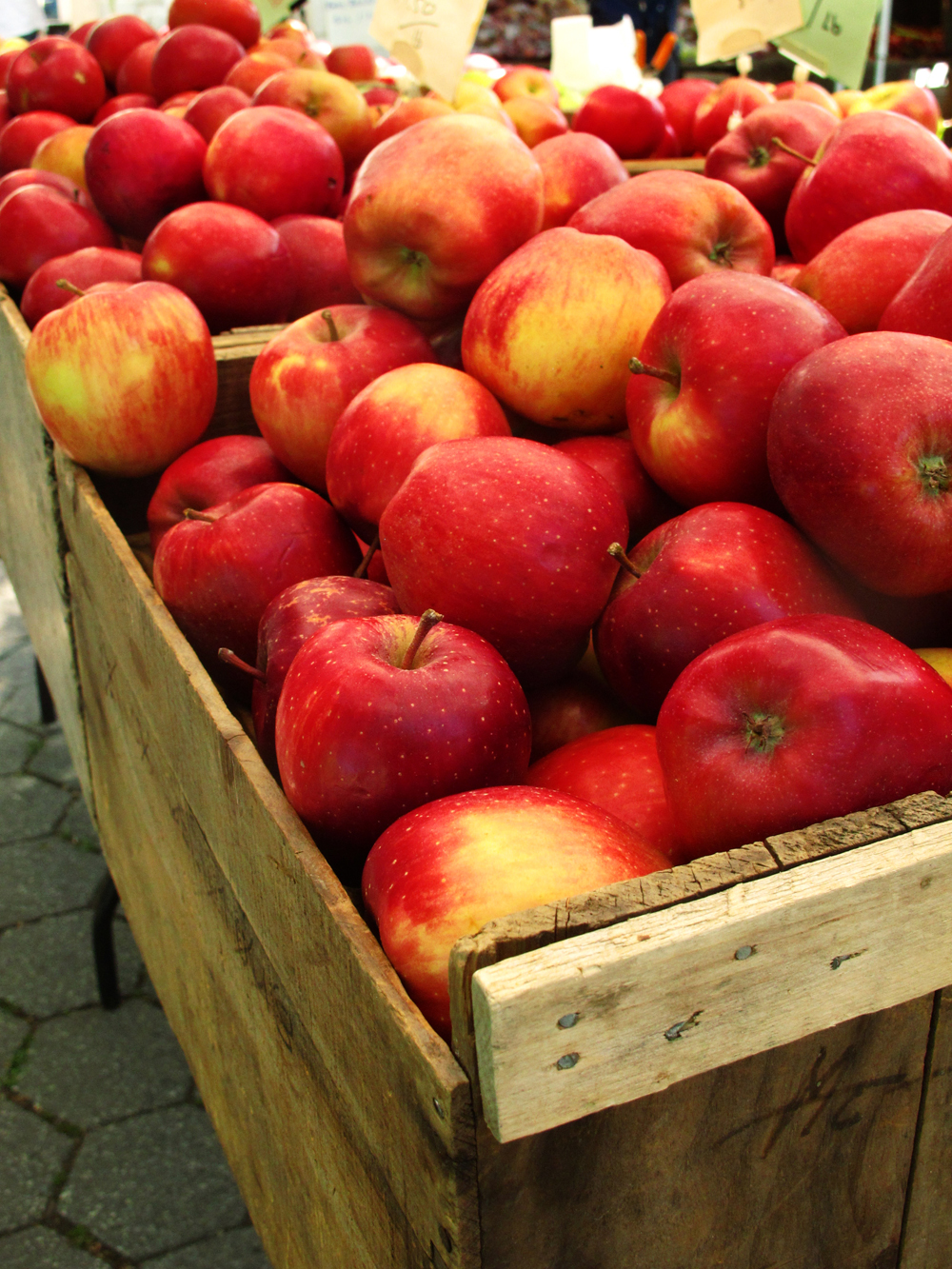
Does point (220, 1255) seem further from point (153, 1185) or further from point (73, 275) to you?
point (73, 275)

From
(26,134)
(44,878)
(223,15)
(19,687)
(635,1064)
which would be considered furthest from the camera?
Result: (19,687)

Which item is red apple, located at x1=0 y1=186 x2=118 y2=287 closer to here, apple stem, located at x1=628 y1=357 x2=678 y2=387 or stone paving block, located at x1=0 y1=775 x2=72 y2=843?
stone paving block, located at x1=0 y1=775 x2=72 y2=843

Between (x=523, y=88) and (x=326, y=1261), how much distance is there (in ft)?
9.03

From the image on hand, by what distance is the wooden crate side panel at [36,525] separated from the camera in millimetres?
1495

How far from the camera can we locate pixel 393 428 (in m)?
1.00

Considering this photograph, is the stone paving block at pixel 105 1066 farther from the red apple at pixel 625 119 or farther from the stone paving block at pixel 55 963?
the red apple at pixel 625 119

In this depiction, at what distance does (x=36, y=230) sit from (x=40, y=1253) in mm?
1594

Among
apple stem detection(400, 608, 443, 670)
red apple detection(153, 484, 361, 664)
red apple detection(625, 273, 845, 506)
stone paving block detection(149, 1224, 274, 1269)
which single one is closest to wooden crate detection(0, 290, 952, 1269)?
apple stem detection(400, 608, 443, 670)

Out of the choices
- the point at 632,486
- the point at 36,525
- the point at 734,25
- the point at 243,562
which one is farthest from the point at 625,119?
the point at 243,562

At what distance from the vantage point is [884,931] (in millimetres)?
519

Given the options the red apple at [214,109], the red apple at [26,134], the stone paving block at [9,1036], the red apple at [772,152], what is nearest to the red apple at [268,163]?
the red apple at [214,109]

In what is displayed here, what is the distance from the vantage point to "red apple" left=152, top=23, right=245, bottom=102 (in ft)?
8.12

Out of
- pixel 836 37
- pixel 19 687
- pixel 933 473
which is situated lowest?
pixel 19 687

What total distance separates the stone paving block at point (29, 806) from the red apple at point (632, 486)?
1877mm
